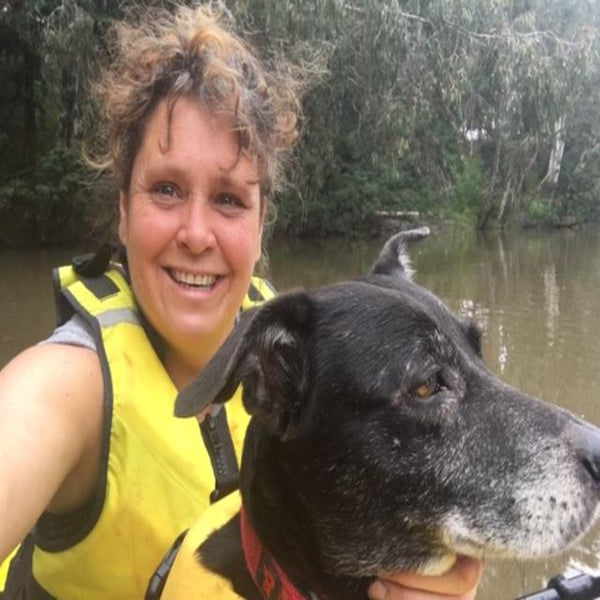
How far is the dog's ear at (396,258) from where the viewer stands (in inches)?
118

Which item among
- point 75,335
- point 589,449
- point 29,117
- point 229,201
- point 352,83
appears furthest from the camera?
point 29,117

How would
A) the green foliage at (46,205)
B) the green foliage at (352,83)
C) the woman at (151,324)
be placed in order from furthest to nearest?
the green foliage at (46,205) < the green foliage at (352,83) < the woman at (151,324)

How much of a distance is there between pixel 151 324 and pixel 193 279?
0.24 meters

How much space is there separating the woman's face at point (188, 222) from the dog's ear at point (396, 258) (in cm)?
53

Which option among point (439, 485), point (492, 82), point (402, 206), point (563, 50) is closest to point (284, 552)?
point (439, 485)

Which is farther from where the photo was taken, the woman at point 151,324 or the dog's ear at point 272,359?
the woman at point 151,324

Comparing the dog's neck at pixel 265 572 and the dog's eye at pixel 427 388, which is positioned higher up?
the dog's eye at pixel 427 388

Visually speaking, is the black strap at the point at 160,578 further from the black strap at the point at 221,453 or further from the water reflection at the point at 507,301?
the water reflection at the point at 507,301

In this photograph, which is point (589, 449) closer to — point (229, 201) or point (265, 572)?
point (265, 572)

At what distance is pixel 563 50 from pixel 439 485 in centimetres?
1740

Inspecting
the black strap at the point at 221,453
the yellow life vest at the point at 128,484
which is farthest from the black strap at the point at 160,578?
the black strap at the point at 221,453

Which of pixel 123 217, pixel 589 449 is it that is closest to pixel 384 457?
pixel 589 449

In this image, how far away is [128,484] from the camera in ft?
8.17

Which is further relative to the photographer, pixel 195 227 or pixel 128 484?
pixel 195 227
